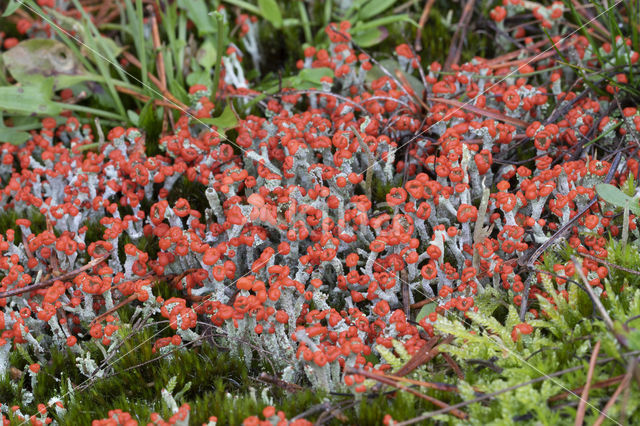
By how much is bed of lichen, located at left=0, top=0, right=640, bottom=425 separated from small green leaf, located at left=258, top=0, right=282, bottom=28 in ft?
0.03

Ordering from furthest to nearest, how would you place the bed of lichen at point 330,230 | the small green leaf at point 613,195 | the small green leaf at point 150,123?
the small green leaf at point 150,123, the small green leaf at point 613,195, the bed of lichen at point 330,230

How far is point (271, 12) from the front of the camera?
15.2 feet

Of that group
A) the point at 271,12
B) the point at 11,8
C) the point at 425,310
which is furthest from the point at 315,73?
the point at 11,8

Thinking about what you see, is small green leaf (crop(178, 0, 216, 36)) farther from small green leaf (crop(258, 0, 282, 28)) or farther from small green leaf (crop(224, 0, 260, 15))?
small green leaf (crop(258, 0, 282, 28))

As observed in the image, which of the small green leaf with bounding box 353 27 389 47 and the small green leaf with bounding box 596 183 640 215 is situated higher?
the small green leaf with bounding box 353 27 389 47

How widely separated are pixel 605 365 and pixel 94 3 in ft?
15.4

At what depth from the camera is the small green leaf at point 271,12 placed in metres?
4.57

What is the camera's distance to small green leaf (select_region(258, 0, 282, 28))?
15.0 ft

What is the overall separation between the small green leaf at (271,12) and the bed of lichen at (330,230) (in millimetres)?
10

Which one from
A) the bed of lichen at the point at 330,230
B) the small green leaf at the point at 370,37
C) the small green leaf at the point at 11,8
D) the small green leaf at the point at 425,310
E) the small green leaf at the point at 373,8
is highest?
the small green leaf at the point at 11,8

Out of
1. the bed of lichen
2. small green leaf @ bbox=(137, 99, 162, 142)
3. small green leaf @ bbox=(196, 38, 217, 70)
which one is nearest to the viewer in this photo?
the bed of lichen

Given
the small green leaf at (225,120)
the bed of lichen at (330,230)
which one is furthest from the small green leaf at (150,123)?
the small green leaf at (225,120)

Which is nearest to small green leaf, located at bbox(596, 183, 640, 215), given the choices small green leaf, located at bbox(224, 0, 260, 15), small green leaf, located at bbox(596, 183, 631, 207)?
small green leaf, located at bbox(596, 183, 631, 207)

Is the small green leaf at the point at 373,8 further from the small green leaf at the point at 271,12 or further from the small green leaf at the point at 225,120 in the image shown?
the small green leaf at the point at 225,120
